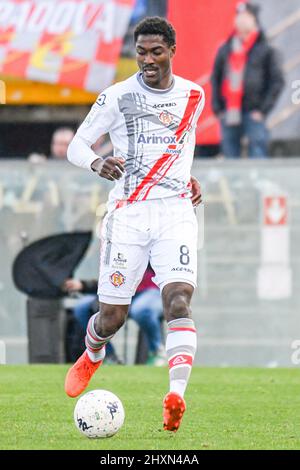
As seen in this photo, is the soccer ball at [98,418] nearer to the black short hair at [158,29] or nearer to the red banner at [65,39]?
the black short hair at [158,29]

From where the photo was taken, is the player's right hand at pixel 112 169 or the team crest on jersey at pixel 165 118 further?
the team crest on jersey at pixel 165 118

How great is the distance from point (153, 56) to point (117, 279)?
154 centimetres

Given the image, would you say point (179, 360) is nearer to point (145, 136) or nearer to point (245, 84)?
point (145, 136)

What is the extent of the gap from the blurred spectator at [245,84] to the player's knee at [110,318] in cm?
1022

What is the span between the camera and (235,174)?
1786 cm

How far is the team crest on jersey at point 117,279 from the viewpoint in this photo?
994cm

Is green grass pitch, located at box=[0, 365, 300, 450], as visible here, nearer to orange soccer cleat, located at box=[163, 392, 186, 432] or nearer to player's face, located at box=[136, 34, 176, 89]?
orange soccer cleat, located at box=[163, 392, 186, 432]

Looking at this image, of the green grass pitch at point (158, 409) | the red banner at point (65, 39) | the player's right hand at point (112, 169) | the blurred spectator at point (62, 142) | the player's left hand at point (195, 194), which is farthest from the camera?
the red banner at point (65, 39)

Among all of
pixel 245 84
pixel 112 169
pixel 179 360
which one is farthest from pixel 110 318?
pixel 245 84

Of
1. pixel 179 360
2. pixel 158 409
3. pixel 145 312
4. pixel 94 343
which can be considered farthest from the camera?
pixel 145 312

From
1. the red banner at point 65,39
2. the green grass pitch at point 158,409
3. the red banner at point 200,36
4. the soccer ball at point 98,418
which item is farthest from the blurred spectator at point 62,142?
the soccer ball at point 98,418

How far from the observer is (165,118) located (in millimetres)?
9898

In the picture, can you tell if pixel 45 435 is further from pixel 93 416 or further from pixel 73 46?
pixel 73 46
